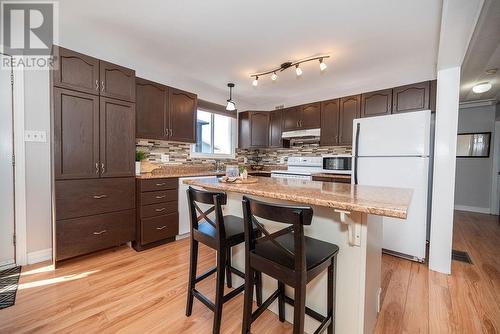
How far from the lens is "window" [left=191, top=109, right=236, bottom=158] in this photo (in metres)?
4.18

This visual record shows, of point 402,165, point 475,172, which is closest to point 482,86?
point 402,165

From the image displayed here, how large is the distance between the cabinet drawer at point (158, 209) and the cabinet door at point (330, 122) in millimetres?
2772

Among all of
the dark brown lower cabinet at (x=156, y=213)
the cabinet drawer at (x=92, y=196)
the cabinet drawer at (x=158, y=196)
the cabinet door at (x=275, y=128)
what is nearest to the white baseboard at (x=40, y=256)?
the cabinet drawer at (x=92, y=196)

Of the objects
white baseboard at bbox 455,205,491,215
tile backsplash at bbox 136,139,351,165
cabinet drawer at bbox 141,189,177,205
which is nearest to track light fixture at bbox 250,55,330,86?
tile backsplash at bbox 136,139,351,165

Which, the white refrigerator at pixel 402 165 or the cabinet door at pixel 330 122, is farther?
the cabinet door at pixel 330 122

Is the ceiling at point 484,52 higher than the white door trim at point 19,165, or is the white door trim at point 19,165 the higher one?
the ceiling at point 484,52

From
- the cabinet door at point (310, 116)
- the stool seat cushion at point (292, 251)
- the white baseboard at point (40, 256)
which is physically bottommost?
the white baseboard at point (40, 256)

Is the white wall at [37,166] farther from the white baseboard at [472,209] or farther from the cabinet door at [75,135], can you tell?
the white baseboard at [472,209]

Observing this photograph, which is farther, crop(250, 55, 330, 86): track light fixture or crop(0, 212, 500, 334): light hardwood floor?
crop(250, 55, 330, 86): track light fixture

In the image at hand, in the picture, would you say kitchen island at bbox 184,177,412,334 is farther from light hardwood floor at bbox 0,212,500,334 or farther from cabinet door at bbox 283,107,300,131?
cabinet door at bbox 283,107,300,131

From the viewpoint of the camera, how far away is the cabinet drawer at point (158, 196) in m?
2.76

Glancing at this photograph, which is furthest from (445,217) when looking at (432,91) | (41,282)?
(41,282)

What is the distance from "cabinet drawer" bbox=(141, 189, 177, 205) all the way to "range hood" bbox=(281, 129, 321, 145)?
98.4 inches

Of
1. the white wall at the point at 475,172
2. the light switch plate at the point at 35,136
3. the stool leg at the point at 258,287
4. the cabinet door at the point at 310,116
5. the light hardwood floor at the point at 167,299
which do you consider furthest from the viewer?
the white wall at the point at 475,172
